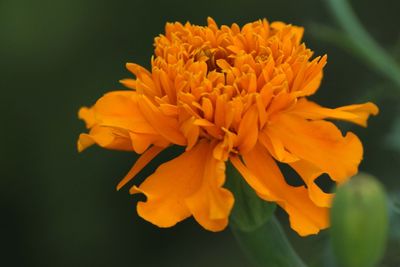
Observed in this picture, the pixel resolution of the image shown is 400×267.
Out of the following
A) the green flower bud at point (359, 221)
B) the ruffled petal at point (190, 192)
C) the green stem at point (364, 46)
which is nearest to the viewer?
the green flower bud at point (359, 221)

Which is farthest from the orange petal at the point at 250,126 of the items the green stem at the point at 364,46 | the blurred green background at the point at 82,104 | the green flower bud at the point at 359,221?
the blurred green background at the point at 82,104

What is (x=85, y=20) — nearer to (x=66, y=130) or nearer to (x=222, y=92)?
(x=66, y=130)

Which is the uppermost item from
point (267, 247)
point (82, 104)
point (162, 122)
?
point (162, 122)

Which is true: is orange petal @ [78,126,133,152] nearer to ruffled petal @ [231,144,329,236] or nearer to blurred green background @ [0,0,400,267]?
ruffled petal @ [231,144,329,236]

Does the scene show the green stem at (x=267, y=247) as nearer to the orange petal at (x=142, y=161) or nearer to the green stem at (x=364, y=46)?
the orange petal at (x=142, y=161)

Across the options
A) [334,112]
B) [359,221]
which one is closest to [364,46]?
[334,112]

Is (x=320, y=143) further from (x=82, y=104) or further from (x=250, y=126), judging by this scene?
(x=82, y=104)
